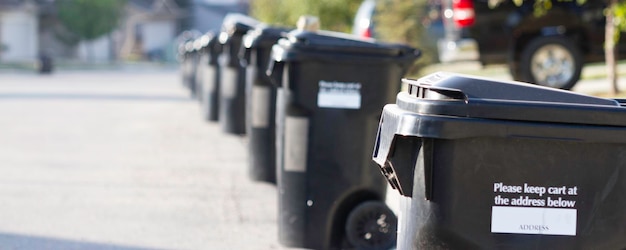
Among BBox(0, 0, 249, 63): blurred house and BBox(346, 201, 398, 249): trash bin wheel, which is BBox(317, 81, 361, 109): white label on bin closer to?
BBox(346, 201, 398, 249): trash bin wheel

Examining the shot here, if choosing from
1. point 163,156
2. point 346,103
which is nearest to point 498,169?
point 346,103

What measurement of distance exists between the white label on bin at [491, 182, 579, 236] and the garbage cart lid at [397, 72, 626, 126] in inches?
10.8

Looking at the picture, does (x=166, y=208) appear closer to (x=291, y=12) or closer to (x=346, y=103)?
(x=346, y=103)

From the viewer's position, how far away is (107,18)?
205 ft

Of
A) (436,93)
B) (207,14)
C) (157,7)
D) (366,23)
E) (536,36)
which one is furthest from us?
(207,14)

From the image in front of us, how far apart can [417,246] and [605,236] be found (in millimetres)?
750

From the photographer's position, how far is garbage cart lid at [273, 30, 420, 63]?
693 cm

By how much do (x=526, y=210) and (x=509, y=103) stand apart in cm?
43

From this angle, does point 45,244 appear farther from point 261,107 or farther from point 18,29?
point 18,29

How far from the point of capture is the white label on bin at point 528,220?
4480 millimetres

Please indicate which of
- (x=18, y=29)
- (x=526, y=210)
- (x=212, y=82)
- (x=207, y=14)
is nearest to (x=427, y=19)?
(x=212, y=82)

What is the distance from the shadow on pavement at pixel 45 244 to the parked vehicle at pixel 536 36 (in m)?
7.69

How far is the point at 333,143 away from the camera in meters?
6.86

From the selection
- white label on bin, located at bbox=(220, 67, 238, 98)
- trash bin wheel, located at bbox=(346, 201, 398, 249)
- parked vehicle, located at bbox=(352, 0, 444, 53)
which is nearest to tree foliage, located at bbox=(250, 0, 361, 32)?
parked vehicle, located at bbox=(352, 0, 444, 53)
